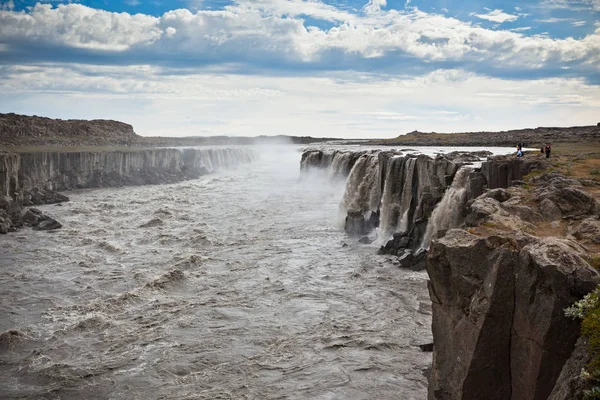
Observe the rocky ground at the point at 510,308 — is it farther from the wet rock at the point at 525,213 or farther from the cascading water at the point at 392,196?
the cascading water at the point at 392,196

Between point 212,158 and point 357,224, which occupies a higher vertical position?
point 212,158

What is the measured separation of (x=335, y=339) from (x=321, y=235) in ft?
63.2

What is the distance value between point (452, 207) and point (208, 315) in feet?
42.5

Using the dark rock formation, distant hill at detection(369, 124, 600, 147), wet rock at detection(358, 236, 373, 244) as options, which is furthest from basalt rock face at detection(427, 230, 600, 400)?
distant hill at detection(369, 124, 600, 147)

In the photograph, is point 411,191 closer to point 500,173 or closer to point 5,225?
point 500,173

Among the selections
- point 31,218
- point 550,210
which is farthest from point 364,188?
point 550,210

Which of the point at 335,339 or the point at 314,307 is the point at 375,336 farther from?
the point at 314,307

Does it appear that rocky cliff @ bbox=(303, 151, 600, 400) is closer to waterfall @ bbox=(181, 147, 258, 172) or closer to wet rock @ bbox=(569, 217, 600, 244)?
wet rock @ bbox=(569, 217, 600, 244)

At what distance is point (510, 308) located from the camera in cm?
1013

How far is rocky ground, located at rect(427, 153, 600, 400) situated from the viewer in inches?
361

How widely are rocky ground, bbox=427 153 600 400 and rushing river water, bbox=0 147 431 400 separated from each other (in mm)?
4425

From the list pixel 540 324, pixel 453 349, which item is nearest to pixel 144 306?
pixel 453 349

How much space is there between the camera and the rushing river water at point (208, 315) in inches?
621

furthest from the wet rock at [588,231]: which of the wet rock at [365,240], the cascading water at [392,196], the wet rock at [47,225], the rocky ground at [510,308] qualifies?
the wet rock at [47,225]
